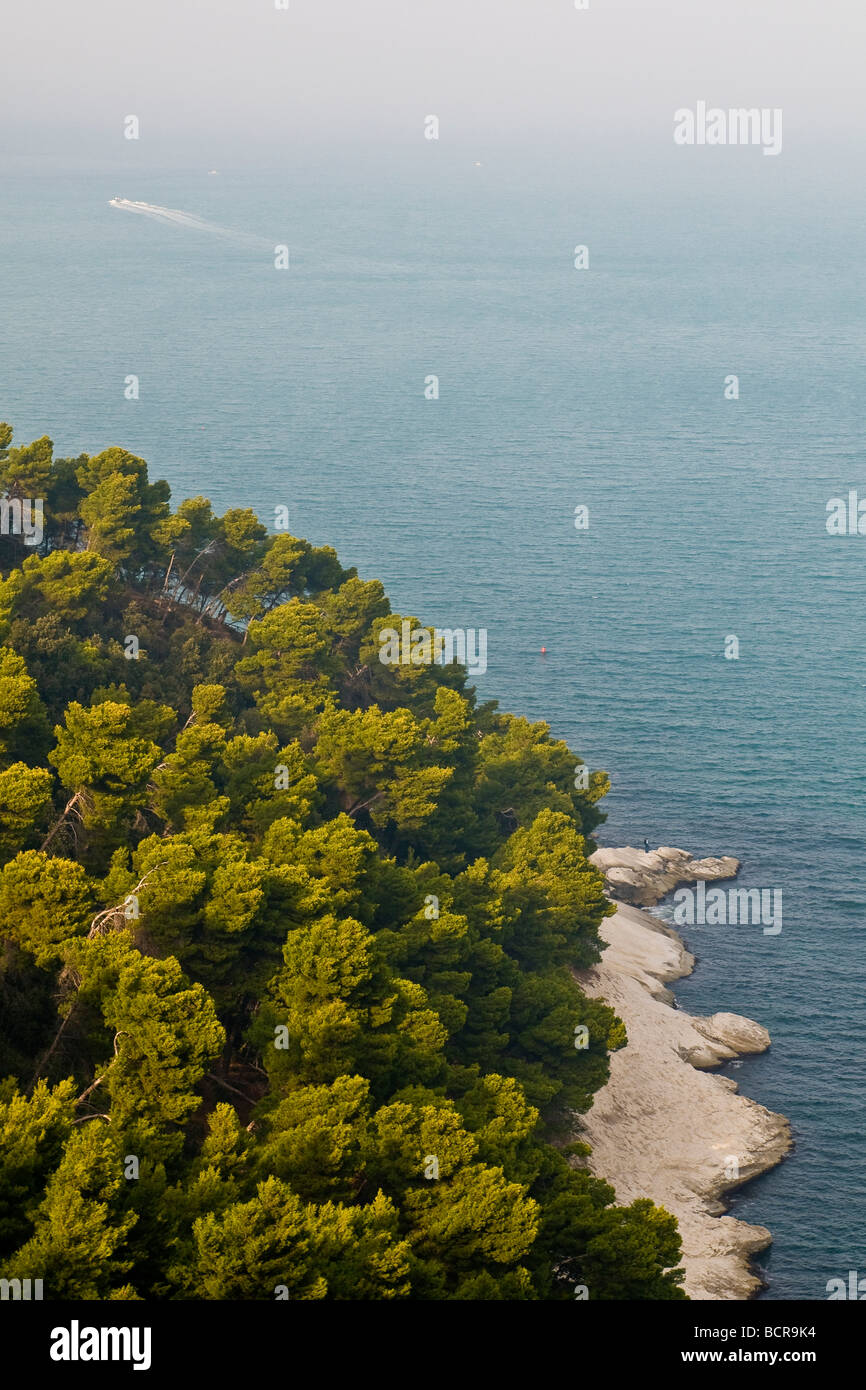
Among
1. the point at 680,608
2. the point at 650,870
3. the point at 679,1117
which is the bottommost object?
the point at 679,1117

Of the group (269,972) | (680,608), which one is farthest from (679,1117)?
(680,608)

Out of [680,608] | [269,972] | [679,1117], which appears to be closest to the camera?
[269,972]

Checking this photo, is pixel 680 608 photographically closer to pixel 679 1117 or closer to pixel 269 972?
pixel 679 1117

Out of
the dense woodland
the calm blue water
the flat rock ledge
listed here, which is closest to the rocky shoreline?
the calm blue water

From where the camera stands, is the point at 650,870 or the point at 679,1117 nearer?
the point at 679,1117

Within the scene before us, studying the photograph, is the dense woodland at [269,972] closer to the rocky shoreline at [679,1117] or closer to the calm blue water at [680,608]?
the rocky shoreline at [679,1117]
